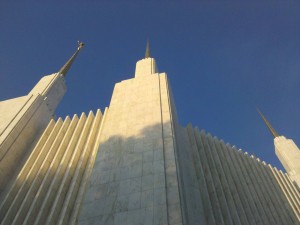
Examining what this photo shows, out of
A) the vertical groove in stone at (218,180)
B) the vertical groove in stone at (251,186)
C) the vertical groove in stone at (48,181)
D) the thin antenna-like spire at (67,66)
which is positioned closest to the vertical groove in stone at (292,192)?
the vertical groove in stone at (251,186)

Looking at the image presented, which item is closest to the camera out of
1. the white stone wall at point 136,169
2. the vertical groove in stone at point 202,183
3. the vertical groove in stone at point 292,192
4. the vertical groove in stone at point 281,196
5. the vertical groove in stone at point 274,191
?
the white stone wall at point 136,169

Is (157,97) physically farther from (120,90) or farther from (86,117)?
(86,117)

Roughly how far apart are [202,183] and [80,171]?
13.5 ft

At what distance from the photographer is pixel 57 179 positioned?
9430mm

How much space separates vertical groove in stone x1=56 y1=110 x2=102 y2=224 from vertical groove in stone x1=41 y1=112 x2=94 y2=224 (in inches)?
4.7

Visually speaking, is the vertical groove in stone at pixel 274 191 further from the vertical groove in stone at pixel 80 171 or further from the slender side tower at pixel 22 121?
the slender side tower at pixel 22 121

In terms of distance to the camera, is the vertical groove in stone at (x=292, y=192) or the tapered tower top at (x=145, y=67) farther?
the vertical groove in stone at (x=292, y=192)

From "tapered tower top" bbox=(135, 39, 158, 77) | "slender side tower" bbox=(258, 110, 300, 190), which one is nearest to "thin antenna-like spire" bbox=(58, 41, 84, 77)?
"tapered tower top" bbox=(135, 39, 158, 77)

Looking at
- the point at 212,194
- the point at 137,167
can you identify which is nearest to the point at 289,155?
the point at 212,194

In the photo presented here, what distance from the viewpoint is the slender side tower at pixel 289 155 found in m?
16.9

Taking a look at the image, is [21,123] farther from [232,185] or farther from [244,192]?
[244,192]

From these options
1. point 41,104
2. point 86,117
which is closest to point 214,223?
point 86,117

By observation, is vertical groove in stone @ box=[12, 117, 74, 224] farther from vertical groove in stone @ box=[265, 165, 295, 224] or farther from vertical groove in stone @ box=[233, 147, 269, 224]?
vertical groove in stone @ box=[265, 165, 295, 224]

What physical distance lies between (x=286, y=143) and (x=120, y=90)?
1314cm
